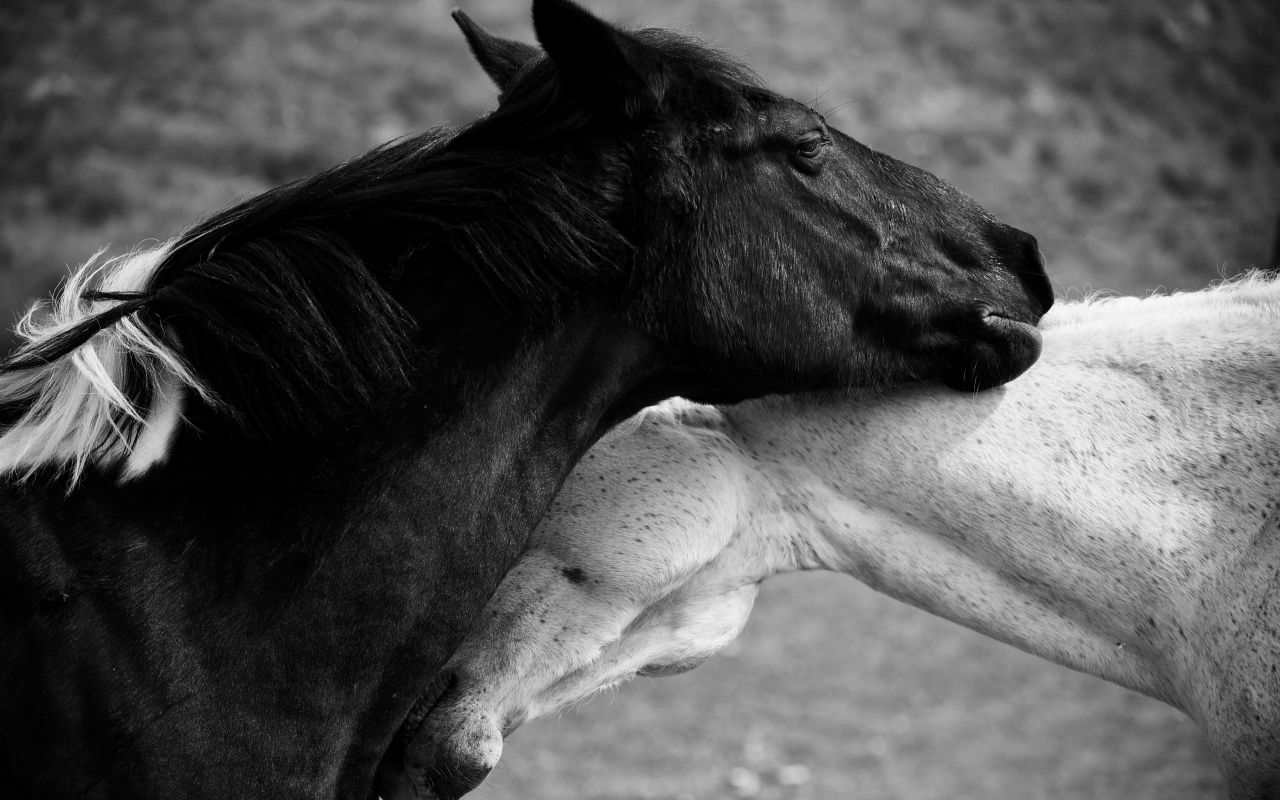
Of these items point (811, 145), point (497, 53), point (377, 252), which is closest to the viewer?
point (377, 252)

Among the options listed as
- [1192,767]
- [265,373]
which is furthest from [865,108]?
[265,373]

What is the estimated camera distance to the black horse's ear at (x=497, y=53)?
8.03 feet

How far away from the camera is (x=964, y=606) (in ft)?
8.24

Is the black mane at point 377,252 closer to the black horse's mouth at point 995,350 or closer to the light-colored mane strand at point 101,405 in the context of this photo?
the light-colored mane strand at point 101,405

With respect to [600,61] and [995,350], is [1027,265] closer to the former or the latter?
[995,350]

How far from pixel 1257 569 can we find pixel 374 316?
1957 millimetres

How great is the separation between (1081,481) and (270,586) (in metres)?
1.77

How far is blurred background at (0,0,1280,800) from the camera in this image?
17.6 feet

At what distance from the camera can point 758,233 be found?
2.16 metres

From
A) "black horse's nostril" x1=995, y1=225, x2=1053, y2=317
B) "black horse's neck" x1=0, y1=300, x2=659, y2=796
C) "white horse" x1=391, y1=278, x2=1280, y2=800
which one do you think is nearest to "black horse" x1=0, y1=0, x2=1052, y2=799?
"black horse's neck" x1=0, y1=300, x2=659, y2=796

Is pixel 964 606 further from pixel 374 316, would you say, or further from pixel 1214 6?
pixel 1214 6

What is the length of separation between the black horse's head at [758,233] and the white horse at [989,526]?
23cm

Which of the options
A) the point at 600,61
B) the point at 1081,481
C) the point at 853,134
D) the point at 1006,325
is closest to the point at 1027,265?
the point at 1006,325

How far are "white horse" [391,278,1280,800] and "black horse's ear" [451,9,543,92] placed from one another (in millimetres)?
944
